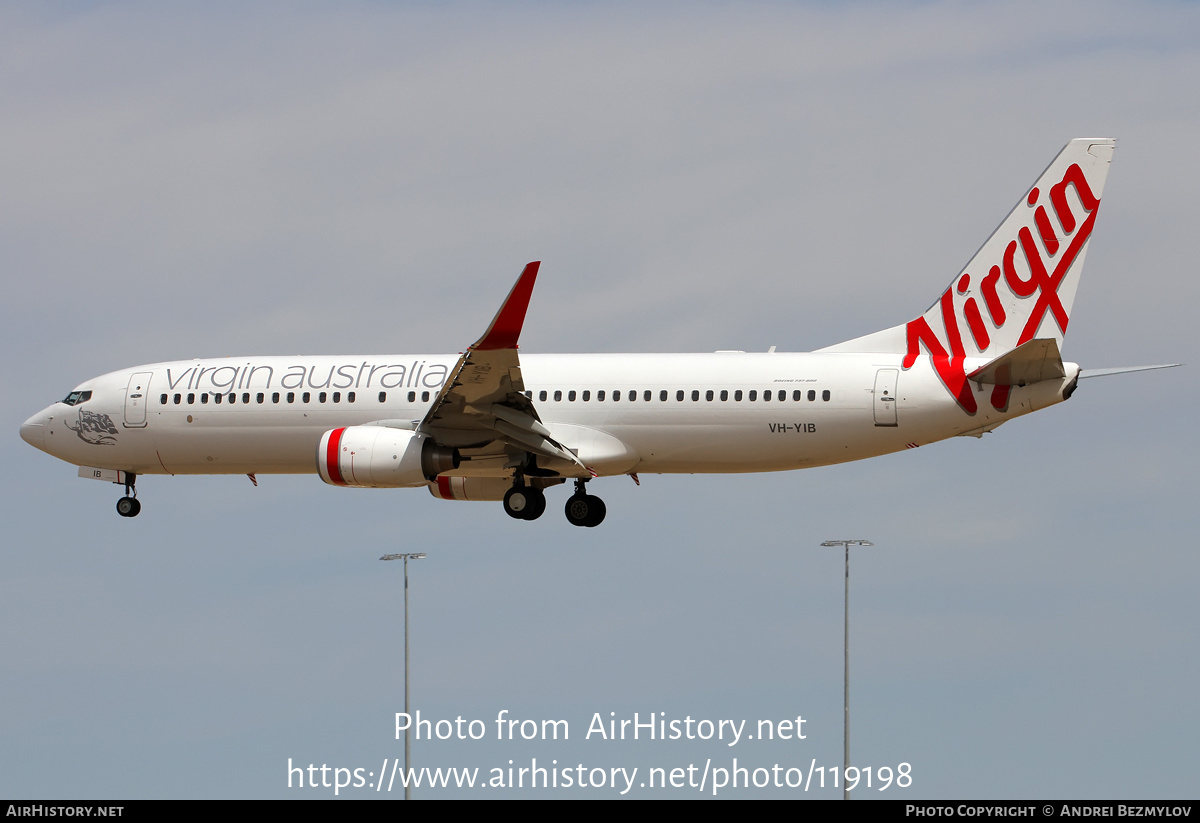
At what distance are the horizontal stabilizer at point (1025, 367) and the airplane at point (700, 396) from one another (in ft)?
0.13

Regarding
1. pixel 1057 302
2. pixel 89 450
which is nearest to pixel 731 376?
pixel 1057 302

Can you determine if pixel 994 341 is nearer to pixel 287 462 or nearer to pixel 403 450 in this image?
pixel 403 450

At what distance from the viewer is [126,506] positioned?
1763 inches

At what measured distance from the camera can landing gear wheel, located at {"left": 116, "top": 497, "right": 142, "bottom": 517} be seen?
4478 centimetres

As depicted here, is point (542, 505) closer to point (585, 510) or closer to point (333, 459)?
point (585, 510)

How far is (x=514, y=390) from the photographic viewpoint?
3816 cm

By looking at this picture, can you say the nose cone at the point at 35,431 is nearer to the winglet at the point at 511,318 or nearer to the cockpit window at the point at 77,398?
the cockpit window at the point at 77,398

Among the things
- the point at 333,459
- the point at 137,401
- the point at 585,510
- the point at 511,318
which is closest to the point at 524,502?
the point at 585,510

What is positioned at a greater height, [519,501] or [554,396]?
[554,396]

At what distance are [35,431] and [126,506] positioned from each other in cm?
352

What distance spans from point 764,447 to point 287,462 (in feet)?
40.3

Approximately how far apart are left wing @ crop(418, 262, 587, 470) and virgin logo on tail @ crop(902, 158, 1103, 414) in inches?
343

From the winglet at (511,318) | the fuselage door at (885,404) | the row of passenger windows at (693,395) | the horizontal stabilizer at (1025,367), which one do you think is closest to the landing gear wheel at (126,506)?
the row of passenger windows at (693,395)

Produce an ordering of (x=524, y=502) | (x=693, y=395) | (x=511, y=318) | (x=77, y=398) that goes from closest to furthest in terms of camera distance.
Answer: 1. (x=511, y=318)
2. (x=693, y=395)
3. (x=524, y=502)
4. (x=77, y=398)
